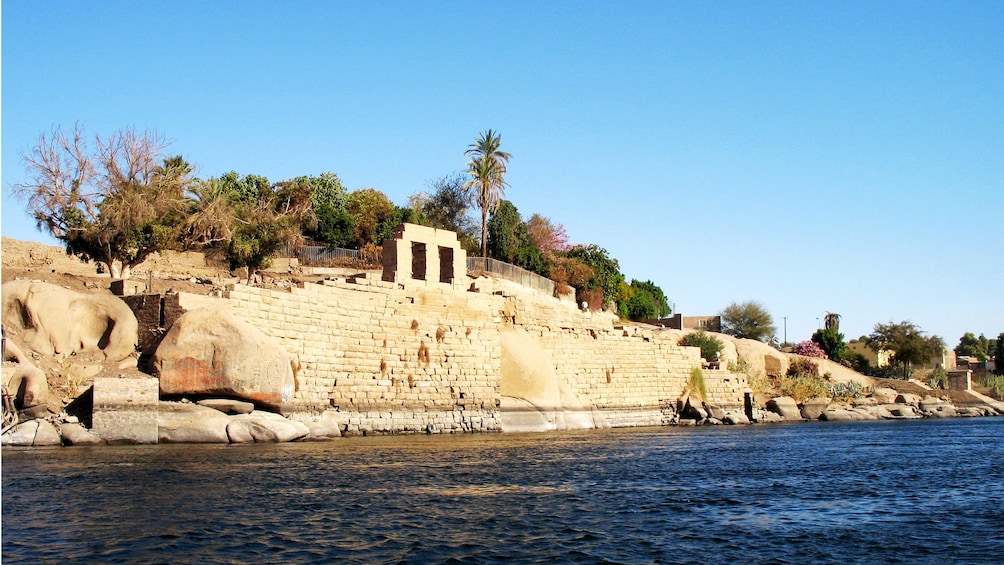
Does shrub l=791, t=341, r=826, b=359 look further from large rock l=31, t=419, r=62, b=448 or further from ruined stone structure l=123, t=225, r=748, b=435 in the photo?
large rock l=31, t=419, r=62, b=448

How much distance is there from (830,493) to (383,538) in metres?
7.62

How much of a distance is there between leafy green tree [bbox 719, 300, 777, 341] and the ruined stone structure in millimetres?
25643

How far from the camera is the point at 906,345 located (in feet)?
182

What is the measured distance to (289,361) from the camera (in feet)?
69.2

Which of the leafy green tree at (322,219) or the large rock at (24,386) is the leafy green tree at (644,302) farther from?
the large rock at (24,386)

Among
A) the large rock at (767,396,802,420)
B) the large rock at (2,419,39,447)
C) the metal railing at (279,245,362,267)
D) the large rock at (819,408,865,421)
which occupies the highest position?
the metal railing at (279,245,362,267)

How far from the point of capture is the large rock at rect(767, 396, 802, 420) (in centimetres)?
3838

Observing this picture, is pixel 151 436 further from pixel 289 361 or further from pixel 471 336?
pixel 471 336

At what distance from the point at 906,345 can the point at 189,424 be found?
4727cm

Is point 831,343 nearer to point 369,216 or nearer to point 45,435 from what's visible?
point 369,216

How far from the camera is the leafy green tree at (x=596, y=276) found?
48281 mm

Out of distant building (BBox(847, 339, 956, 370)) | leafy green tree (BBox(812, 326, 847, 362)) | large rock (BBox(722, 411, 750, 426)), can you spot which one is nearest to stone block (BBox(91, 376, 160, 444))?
large rock (BBox(722, 411, 750, 426))

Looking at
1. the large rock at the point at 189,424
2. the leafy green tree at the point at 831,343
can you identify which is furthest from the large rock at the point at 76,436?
the leafy green tree at the point at 831,343

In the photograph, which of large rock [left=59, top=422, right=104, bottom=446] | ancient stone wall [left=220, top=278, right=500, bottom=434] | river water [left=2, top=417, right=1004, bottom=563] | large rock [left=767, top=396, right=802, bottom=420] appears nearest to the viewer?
river water [left=2, top=417, right=1004, bottom=563]
